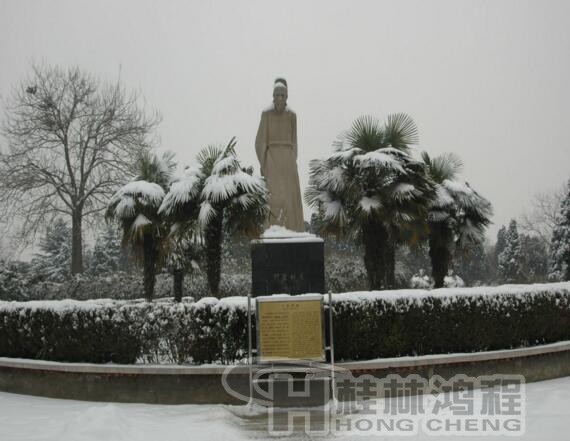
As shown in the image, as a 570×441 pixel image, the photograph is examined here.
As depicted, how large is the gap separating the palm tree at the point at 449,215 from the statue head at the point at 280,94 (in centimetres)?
719

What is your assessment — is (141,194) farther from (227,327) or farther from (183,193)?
(227,327)

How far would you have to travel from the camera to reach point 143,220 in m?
14.3

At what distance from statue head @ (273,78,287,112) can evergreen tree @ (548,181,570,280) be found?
3309 cm

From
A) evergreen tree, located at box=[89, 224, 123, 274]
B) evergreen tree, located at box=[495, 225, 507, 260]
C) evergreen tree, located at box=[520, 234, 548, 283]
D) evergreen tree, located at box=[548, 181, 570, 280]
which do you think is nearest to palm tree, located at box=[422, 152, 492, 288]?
evergreen tree, located at box=[548, 181, 570, 280]

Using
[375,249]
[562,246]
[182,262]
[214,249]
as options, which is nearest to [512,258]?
[562,246]

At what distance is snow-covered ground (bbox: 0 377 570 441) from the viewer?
543 cm

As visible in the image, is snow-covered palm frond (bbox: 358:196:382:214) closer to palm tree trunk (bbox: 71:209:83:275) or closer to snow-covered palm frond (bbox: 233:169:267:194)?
snow-covered palm frond (bbox: 233:169:267:194)

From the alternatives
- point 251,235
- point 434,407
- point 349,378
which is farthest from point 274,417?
point 251,235

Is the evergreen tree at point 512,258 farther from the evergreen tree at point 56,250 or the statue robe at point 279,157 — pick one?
the statue robe at point 279,157

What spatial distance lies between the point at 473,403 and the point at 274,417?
2361 millimetres

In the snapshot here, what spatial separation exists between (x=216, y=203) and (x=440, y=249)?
7526 mm

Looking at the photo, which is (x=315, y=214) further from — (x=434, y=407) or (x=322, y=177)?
(x=434, y=407)

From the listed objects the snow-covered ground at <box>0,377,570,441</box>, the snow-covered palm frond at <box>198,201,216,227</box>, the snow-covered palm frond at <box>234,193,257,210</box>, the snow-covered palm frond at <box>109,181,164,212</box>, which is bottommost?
the snow-covered ground at <box>0,377,570,441</box>

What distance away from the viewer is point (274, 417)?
6285 mm
